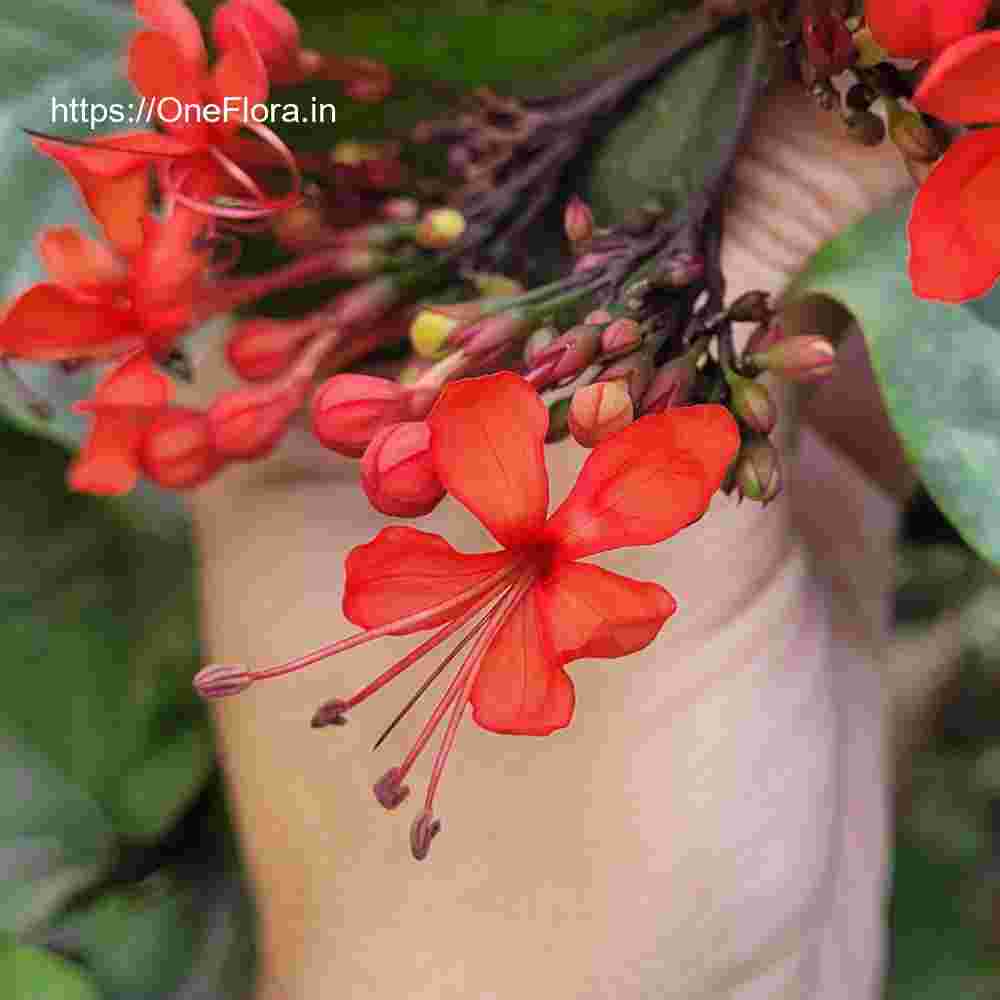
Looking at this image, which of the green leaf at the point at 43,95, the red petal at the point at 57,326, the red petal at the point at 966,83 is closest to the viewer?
the red petal at the point at 966,83

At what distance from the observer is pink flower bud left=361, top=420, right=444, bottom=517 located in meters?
0.22

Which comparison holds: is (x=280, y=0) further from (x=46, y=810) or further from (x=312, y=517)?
(x=46, y=810)

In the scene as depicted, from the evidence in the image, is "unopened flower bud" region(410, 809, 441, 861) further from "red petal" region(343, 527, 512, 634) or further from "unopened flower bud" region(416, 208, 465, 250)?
"unopened flower bud" region(416, 208, 465, 250)

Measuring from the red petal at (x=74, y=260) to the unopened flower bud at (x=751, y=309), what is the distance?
15 cm

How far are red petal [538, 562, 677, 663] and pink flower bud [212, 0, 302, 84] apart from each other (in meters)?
0.14

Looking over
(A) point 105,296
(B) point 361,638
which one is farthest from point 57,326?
(B) point 361,638

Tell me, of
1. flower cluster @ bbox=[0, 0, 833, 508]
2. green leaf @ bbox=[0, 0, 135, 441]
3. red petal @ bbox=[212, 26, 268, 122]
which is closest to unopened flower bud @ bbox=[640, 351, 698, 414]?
flower cluster @ bbox=[0, 0, 833, 508]

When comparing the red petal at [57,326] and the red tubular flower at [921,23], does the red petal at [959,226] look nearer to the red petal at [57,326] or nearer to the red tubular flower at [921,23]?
the red tubular flower at [921,23]

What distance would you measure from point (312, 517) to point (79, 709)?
0.12 meters

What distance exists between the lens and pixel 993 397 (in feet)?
0.89

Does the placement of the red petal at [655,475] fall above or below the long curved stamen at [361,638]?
above

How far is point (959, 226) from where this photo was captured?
0.19 metres

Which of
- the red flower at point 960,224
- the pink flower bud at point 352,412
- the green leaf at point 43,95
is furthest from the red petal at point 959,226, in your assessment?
the green leaf at point 43,95

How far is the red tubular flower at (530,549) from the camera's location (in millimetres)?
199
